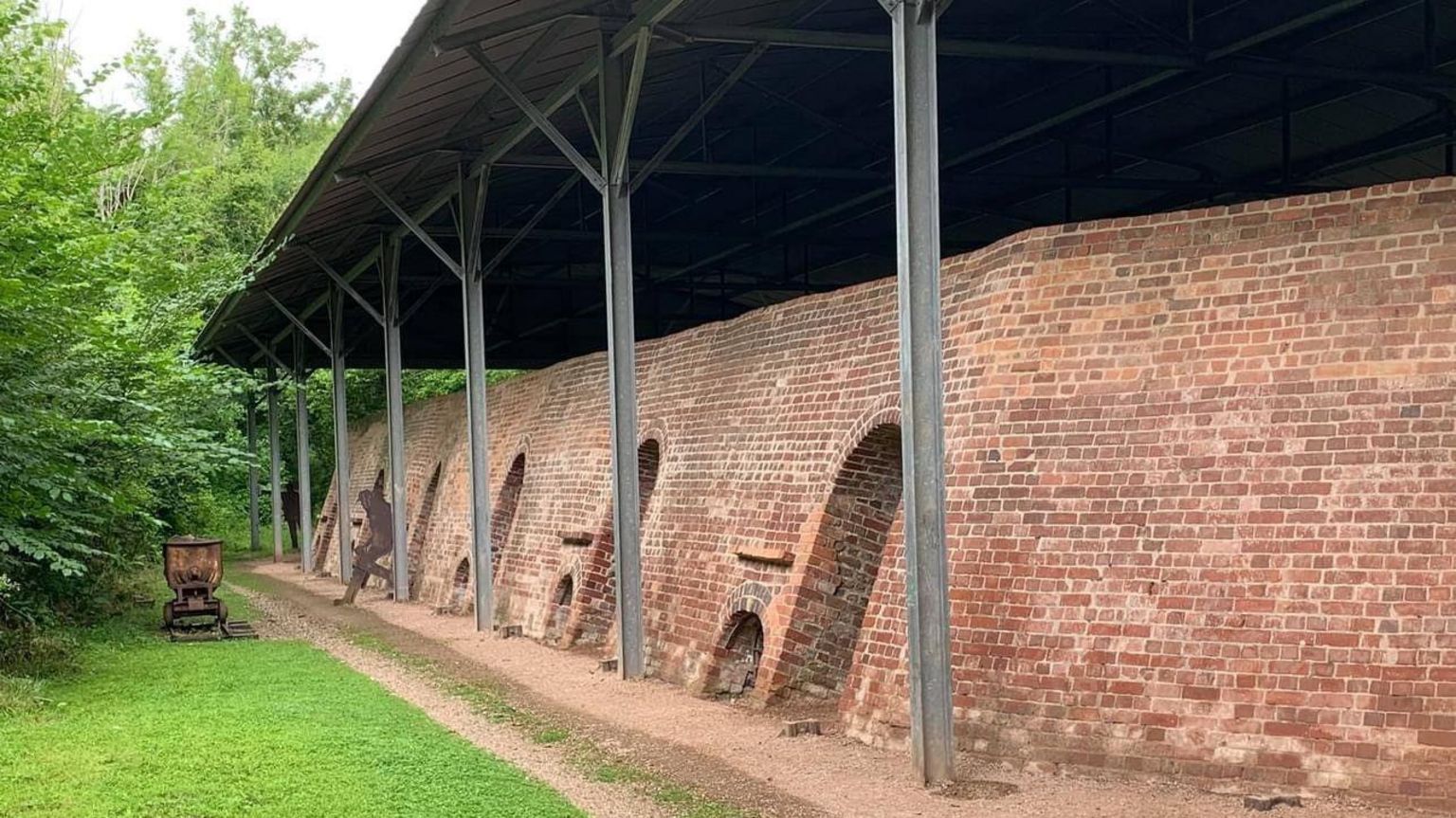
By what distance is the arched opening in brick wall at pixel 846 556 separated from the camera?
11.1 meters

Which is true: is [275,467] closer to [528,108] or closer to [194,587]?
[194,587]

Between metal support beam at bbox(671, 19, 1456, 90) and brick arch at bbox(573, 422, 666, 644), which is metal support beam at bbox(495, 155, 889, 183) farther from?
brick arch at bbox(573, 422, 666, 644)

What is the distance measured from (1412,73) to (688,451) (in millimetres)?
8163

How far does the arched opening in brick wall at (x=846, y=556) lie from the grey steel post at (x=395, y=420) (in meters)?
11.3

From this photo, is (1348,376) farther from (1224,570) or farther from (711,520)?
(711,520)

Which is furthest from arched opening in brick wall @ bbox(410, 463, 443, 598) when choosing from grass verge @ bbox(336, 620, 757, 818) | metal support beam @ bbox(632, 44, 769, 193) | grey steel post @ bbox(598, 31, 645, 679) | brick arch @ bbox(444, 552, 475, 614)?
metal support beam @ bbox(632, 44, 769, 193)

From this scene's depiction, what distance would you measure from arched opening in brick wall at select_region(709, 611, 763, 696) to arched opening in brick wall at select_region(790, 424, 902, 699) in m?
1.01

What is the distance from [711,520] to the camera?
515 inches

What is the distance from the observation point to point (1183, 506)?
8312 millimetres

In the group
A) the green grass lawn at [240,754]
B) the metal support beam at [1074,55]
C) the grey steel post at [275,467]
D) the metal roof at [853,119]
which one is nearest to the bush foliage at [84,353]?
the green grass lawn at [240,754]

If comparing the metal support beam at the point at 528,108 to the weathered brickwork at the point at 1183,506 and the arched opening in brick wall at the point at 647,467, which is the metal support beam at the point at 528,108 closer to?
the weathered brickwork at the point at 1183,506

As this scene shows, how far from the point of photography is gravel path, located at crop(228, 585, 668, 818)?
27.0 ft

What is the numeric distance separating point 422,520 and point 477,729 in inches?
550

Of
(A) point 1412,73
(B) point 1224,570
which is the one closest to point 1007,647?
(B) point 1224,570
